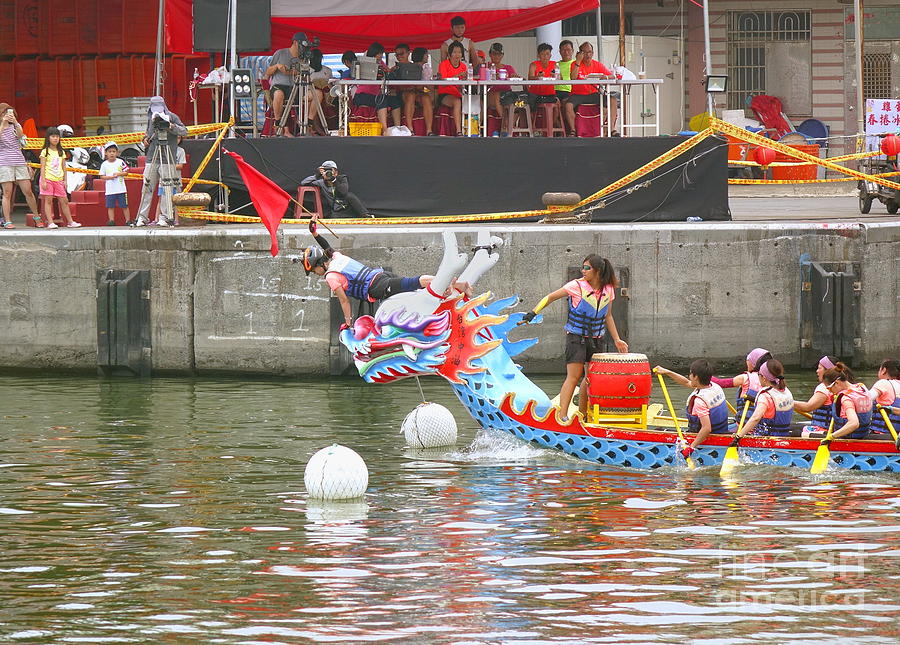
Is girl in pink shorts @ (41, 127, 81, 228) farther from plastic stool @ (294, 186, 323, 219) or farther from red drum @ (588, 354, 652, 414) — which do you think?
red drum @ (588, 354, 652, 414)

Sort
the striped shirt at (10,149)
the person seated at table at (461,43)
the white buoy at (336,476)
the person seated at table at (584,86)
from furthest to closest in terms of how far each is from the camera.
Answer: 1. the person seated at table at (461,43)
2. the person seated at table at (584,86)
3. the striped shirt at (10,149)
4. the white buoy at (336,476)

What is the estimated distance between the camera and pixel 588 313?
13.5 metres

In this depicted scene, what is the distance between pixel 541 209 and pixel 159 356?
576cm

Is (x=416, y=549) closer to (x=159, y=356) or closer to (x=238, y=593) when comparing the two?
(x=238, y=593)

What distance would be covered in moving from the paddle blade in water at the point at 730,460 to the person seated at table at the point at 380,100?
10260 mm

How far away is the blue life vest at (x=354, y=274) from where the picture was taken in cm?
1427

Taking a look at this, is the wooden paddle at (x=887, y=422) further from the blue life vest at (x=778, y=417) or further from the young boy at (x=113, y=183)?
the young boy at (x=113, y=183)

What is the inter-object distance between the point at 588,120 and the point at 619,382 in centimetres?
963

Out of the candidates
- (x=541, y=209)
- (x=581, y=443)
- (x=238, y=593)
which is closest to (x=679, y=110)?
(x=541, y=209)

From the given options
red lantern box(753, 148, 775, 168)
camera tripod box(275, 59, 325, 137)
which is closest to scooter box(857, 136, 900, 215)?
red lantern box(753, 148, 775, 168)

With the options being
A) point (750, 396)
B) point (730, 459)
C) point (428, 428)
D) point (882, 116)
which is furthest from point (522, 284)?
point (882, 116)

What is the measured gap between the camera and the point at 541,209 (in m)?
20.8

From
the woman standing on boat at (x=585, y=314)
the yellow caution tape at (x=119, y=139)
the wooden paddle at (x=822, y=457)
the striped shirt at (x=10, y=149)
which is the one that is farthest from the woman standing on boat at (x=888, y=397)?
the striped shirt at (x=10, y=149)

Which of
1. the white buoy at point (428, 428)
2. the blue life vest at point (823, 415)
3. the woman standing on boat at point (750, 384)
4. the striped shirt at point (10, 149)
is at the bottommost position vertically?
the white buoy at point (428, 428)
